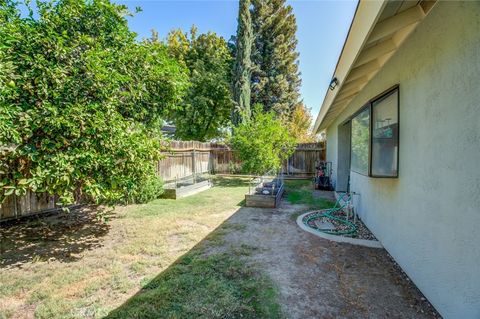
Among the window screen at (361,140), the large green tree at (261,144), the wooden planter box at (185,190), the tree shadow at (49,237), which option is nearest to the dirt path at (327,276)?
the window screen at (361,140)

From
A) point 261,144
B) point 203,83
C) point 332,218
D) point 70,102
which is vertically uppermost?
point 203,83

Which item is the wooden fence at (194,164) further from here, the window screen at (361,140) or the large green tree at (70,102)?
the window screen at (361,140)

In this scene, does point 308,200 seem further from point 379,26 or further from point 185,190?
point 379,26

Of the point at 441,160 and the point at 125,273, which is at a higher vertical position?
the point at 441,160

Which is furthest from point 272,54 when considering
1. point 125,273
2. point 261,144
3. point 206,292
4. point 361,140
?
point 206,292

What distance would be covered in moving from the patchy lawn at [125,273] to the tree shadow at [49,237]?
0.02 metres

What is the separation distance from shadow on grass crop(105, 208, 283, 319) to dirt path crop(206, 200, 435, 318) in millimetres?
230

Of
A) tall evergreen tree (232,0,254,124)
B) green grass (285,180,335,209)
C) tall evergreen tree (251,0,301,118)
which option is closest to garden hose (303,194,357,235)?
green grass (285,180,335,209)

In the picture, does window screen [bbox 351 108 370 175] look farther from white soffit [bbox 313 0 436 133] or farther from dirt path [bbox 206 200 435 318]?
dirt path [bbox 206 200 435 318]

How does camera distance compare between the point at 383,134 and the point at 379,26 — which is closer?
the point at 379,26

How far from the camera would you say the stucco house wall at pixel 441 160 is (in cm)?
188

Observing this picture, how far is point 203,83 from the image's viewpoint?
17438 mm

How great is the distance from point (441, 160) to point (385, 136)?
1.34 meters

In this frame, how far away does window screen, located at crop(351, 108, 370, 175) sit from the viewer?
426 cm
